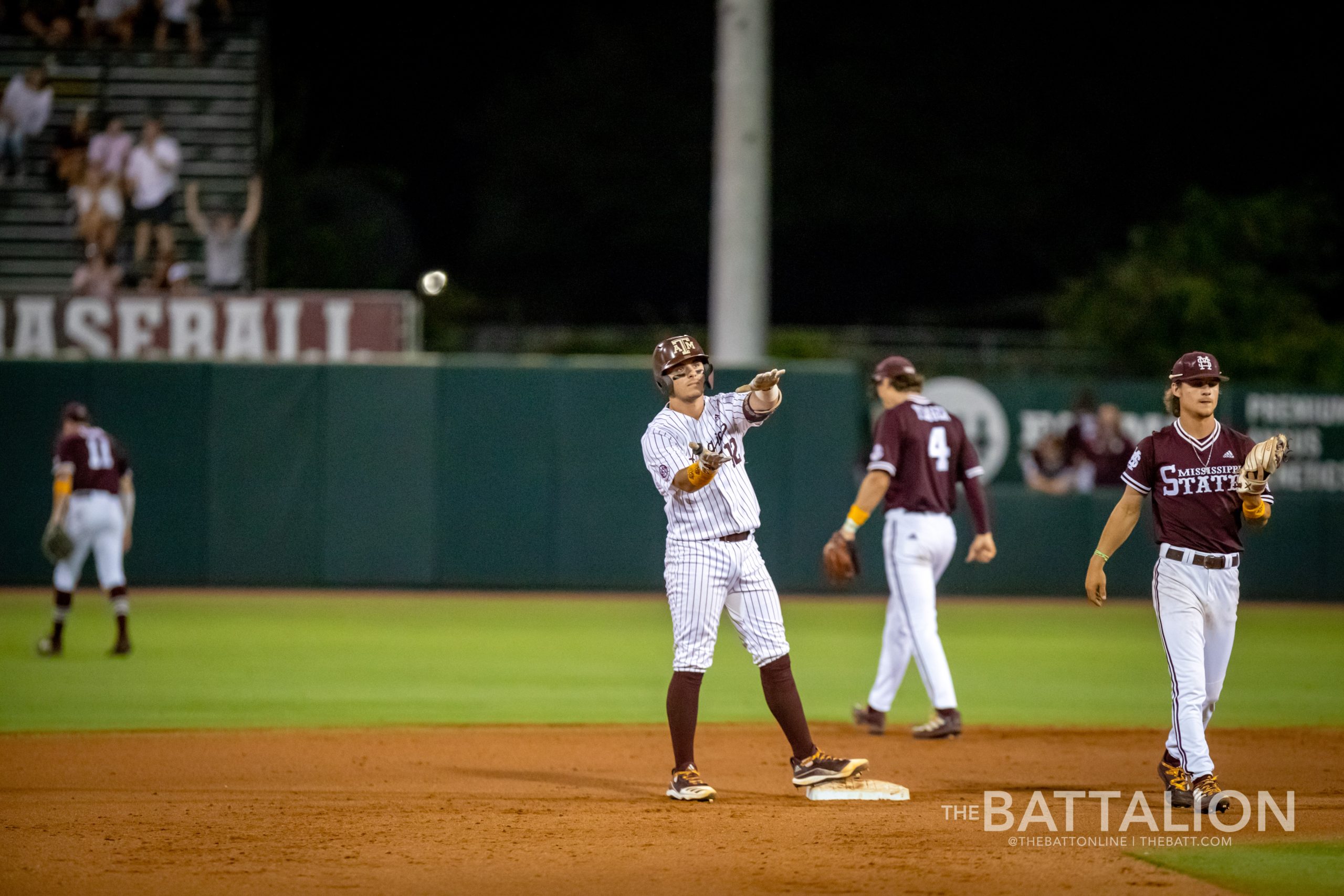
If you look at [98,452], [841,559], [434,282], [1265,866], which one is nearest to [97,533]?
[98,452]

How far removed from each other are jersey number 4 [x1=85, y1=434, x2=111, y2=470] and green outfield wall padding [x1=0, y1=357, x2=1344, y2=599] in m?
5.79

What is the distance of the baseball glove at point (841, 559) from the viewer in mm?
8562

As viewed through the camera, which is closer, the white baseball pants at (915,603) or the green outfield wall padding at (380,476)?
the white baseball pants at (915,603)

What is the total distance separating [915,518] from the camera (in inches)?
366

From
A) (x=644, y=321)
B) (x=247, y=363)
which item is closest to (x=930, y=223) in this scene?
(x=644, y=321)

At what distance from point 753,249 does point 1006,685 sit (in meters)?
8.77

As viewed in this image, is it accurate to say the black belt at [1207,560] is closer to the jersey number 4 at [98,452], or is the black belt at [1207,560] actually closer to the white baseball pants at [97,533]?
the white baseball pants at [97,533]

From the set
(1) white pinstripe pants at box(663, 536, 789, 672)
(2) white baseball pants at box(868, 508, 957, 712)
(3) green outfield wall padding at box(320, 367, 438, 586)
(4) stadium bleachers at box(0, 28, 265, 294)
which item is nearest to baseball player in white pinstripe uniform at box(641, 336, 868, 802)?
(1) white pinstripe pants at box(663, 536, 789, 672)

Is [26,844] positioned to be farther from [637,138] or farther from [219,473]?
[637,138]

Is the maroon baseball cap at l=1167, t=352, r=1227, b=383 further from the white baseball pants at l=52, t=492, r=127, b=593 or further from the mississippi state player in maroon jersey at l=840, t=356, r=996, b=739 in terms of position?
the white baseball pants at l=52, t=492, r=127, b=593

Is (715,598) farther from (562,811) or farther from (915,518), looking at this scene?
(915,518)

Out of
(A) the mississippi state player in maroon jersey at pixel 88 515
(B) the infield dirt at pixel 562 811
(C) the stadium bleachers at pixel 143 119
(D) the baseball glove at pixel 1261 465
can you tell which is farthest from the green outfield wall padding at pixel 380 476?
(D) the baseball glove at pixel 1261 465

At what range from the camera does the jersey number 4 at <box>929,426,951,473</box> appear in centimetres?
935

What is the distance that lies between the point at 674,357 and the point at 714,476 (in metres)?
0.60
